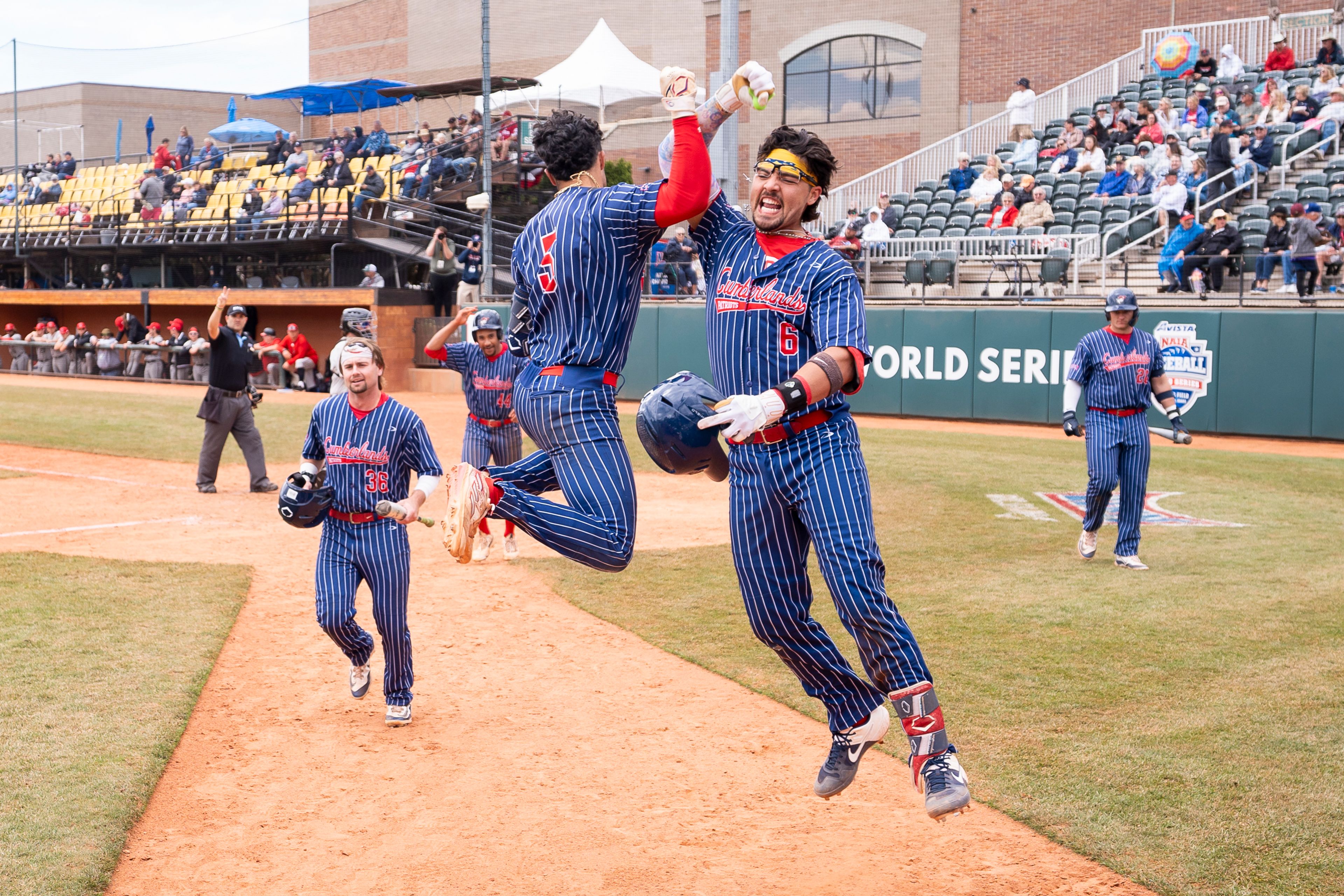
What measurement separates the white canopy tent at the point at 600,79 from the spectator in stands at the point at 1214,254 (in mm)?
14496

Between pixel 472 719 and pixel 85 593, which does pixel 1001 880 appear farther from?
pixel 85 593

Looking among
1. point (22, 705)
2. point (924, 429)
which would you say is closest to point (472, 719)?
point (22, 705)

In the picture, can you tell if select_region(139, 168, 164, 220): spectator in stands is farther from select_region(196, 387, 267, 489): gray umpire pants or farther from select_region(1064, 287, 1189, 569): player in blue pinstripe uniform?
select_region(1064, 287, 1189, 569): player in blue pinstripe uniform

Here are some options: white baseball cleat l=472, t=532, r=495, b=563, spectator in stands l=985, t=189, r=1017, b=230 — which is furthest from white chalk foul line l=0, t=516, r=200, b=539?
spectator in stands l=985, t=189, r=1017, b=230

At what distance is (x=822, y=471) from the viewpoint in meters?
4.37

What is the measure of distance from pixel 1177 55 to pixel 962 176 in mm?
5236

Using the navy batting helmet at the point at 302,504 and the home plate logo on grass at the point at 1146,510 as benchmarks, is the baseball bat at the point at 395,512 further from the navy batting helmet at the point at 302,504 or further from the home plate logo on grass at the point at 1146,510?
the home plate logo on grass at the point at 1146,510

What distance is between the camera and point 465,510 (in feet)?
13.9

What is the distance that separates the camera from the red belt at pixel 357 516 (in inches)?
250

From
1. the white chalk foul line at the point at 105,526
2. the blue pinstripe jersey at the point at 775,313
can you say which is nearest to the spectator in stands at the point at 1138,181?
the white chalk foul line at the point at 105,526

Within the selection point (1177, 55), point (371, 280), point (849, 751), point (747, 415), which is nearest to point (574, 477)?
point (747, 415)

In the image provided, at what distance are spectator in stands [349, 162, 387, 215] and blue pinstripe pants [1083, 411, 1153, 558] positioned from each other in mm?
22894

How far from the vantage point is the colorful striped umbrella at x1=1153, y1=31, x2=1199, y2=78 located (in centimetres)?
2605

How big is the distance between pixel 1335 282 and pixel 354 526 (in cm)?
1709
